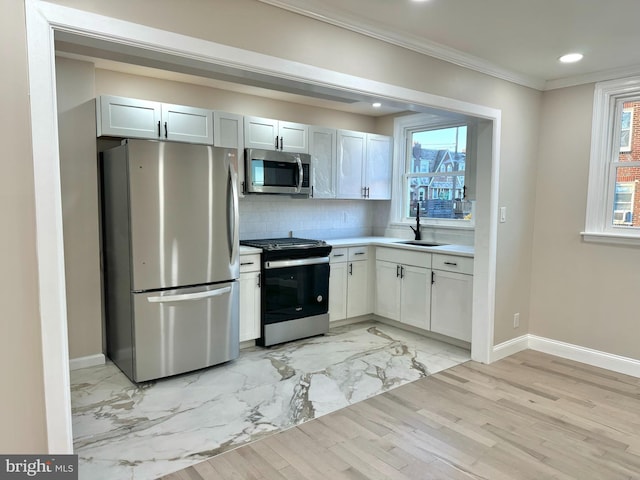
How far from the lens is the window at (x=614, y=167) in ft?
11.5

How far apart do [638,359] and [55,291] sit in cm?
412

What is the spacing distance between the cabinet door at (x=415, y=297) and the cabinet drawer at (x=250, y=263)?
154 cm

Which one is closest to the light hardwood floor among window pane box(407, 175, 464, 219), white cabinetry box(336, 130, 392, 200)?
window pane box(407, 175, 464, 219)

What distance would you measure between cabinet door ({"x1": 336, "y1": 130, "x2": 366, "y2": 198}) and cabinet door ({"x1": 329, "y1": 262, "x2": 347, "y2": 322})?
2.78ft

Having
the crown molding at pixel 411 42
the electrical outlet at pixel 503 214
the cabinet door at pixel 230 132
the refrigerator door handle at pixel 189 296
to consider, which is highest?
the crown molding at pixel 411 42

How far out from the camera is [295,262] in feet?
13.4

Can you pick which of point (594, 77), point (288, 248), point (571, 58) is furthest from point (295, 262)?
point (594, 77)

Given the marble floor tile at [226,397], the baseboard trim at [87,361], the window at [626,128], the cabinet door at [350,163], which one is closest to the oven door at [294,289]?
the marble floor tile at [226,397]

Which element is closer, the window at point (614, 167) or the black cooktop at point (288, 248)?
the window at point (614, 167)

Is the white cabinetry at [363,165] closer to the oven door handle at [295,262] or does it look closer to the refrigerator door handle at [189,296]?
the oven door handle at [295,262]

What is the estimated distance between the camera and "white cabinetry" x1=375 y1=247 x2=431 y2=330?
4.27 m

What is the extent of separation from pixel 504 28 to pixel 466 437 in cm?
251

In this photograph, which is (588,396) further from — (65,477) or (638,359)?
(65,477)

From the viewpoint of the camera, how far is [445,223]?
4.79 m
